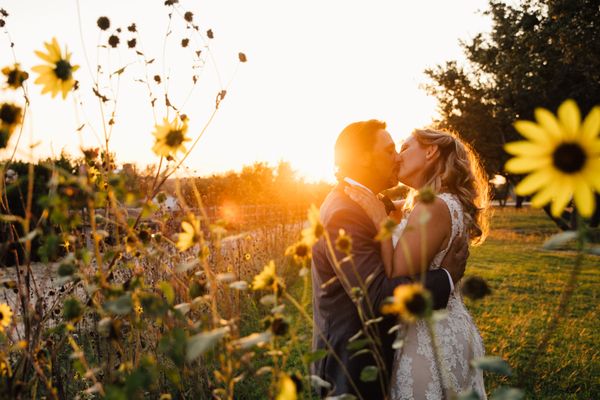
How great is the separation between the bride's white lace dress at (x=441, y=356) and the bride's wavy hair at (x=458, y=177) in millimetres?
226

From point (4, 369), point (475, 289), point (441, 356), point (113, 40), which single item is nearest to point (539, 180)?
point (475, 289)

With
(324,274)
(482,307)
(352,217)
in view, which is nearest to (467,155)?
(352,217)

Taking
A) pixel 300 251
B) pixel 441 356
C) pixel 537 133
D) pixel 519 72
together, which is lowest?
pixel 441 356

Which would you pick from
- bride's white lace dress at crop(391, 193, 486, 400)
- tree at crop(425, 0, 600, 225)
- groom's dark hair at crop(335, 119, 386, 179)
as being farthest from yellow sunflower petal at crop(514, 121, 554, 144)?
tree at crop(425, 0, 600, 225)

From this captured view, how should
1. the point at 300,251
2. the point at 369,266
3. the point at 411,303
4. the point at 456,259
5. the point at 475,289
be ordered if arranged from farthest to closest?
1. the point at 456,259
2. the point at 369,266
3. the point at 300,251
4. the point at 475,289
5. the point at 411,303

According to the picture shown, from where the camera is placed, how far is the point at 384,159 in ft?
9.61

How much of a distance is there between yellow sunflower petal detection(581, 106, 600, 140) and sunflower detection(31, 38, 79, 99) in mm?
1173

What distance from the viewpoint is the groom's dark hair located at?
9.46 ft

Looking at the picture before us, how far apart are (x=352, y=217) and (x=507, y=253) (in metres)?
11.5

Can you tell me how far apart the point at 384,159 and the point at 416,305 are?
81.9 inches

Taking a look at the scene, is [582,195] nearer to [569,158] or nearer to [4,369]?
[569,158]

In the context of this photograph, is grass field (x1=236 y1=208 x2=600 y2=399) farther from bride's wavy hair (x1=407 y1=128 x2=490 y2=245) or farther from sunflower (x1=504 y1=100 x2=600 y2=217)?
bride's wavy hair (x1=407 y1=128 x2=490 y2=245)

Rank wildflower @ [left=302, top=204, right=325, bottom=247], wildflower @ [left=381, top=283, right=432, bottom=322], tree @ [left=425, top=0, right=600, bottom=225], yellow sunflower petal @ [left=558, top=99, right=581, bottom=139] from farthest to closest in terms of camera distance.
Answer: tree @ [left=425, top=0, right=600, bottom=225] < wildflower @ [left=302, top=204, right=325, bottom=247] < wildflower @ [left=381, top=283, right=432, bottom=322] < yellow sunflower petal @ [left=558, top=99, right=581, bottom=139]

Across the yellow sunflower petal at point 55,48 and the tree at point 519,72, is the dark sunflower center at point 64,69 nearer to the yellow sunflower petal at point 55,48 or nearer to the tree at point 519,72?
the yellow sunflower petal at point 55,48
